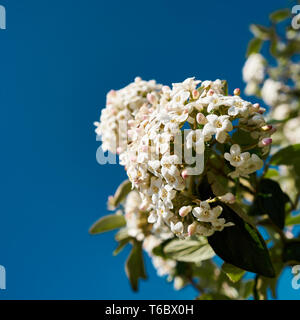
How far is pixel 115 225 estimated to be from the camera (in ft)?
5.49

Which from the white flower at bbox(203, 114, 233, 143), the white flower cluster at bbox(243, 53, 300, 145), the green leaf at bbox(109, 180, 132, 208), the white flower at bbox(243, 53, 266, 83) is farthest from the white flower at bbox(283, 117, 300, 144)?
the white flower at bbox(203, 114, 233, 143)

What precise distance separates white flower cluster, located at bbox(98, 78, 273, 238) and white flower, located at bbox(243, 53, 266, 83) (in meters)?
1.86

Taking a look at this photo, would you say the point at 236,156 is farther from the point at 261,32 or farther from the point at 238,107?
the point at 261,32

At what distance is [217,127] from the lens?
2.84 ft

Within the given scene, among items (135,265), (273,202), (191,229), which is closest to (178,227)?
(191,229)

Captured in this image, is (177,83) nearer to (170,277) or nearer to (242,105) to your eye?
(242,105)

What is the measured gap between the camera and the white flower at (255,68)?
2656mm

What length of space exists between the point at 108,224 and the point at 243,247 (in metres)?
0.87

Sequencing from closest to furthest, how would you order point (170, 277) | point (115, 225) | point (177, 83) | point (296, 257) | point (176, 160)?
point (176, 160), point (177, 83), point (296, 257), point (115, 225), point (170, 277)

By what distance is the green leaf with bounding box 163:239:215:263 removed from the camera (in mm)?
1088

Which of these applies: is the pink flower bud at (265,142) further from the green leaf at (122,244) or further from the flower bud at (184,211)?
the green leaf at (122,244)

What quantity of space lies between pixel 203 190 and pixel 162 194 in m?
0.20

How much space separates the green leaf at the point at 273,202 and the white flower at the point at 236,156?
1.32 feet
